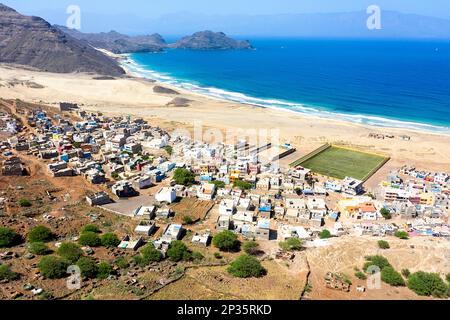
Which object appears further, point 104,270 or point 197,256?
point 197,256

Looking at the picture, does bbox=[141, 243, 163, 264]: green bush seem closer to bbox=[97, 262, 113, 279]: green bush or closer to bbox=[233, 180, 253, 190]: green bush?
bbox=[97, 262, 113, 279]: green bush

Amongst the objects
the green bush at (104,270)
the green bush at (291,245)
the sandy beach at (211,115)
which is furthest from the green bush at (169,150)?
the green bush at (104,270)

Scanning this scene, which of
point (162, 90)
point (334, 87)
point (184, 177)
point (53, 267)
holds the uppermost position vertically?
point (334, 87)

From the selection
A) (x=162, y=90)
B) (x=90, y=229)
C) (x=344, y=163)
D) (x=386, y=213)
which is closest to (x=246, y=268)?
(x=90, y=229)

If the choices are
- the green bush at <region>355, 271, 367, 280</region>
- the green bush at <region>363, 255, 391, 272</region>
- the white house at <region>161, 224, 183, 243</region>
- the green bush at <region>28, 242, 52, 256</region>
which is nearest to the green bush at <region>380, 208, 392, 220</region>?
the green bush at <region>363, 255, 391, 272</region>

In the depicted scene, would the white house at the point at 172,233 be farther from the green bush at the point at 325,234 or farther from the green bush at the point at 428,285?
the green bush at the point at 428,285

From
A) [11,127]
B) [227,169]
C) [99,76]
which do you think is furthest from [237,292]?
[99,76]

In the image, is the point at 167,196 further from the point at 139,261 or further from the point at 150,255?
the point at 139,261
